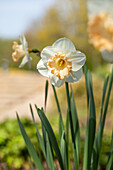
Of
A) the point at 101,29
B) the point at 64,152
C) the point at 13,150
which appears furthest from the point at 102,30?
the point at 13,150

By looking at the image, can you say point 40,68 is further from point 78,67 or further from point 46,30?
point 46,30

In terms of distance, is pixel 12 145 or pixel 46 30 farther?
pixel 46 30

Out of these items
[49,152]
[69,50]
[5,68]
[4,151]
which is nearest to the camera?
[69,50]

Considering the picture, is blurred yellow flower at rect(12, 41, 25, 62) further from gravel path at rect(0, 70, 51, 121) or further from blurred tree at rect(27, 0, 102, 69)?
blurred tree at rect(27, 0, 102, 69)

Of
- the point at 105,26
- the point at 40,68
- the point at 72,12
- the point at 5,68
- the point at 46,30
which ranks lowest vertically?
the point at 5,68

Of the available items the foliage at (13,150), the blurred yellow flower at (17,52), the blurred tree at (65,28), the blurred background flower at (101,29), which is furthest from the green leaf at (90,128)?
the blurred tree at (65,28)

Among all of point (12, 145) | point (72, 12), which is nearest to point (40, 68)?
point (12, 145)

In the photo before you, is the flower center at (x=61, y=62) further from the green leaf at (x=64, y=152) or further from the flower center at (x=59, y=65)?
the green leaf at (x=64, y=152)

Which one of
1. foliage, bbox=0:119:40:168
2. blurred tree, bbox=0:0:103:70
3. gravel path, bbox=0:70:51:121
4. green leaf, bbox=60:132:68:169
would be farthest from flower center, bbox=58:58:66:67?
blurred tree, bbox=0:0:103:70

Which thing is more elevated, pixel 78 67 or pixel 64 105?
pixel 78 67
